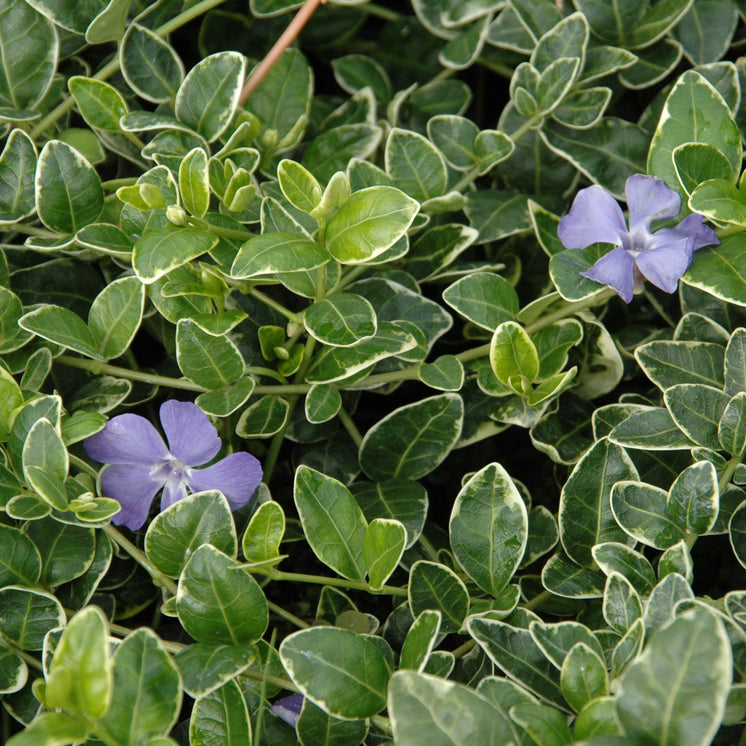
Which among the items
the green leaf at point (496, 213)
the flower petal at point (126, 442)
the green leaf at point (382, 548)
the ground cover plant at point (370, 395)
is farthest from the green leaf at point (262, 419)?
the green leaf at point (496, 213)

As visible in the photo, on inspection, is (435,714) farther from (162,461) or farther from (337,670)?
(162,461)

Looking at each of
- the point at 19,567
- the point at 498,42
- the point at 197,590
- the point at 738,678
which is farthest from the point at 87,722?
the point at 498,42

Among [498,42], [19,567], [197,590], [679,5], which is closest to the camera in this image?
[197,590]

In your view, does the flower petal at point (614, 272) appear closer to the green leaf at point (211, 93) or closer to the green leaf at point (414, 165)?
the green leaf at point (414, 165)

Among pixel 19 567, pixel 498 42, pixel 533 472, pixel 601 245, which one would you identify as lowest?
pixel 533 472

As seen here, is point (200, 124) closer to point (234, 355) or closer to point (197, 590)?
point (234, 355)

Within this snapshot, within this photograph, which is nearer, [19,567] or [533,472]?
[19,567]

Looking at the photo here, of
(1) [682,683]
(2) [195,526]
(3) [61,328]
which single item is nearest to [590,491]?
(1) [682,683]
